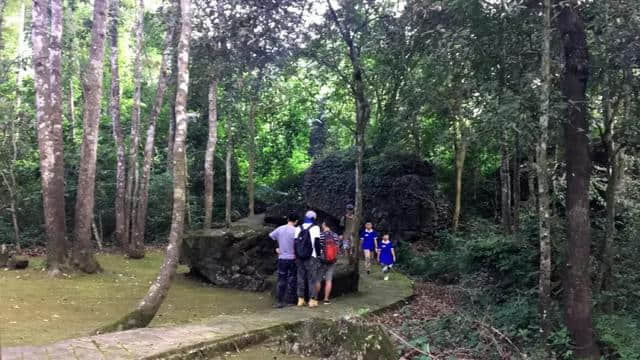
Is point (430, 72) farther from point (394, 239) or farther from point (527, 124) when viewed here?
point (394, 239)

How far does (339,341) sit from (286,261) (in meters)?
3.00

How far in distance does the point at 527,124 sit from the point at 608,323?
3.24 m

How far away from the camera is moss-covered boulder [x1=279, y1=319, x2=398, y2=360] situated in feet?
20.7

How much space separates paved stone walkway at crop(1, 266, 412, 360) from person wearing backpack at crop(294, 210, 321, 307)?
1.14 feet

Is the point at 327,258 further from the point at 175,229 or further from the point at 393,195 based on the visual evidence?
the point at 393,195

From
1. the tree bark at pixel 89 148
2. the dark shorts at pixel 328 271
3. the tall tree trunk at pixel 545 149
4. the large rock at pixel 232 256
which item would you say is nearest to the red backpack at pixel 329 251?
the dark shorts at pixel 328 271

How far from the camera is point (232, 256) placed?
42.5 feet

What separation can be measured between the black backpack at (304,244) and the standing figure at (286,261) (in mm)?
214

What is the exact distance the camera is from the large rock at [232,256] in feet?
41.7

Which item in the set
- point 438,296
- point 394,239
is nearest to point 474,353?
point 438,296

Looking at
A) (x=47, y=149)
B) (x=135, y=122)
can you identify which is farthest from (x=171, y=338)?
(x=135, y=122)

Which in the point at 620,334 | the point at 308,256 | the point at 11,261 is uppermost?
the point at 308,256

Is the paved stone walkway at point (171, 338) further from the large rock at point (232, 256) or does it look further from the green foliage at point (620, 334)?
the green foliage at point (620, 334)

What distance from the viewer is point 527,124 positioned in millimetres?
7508
